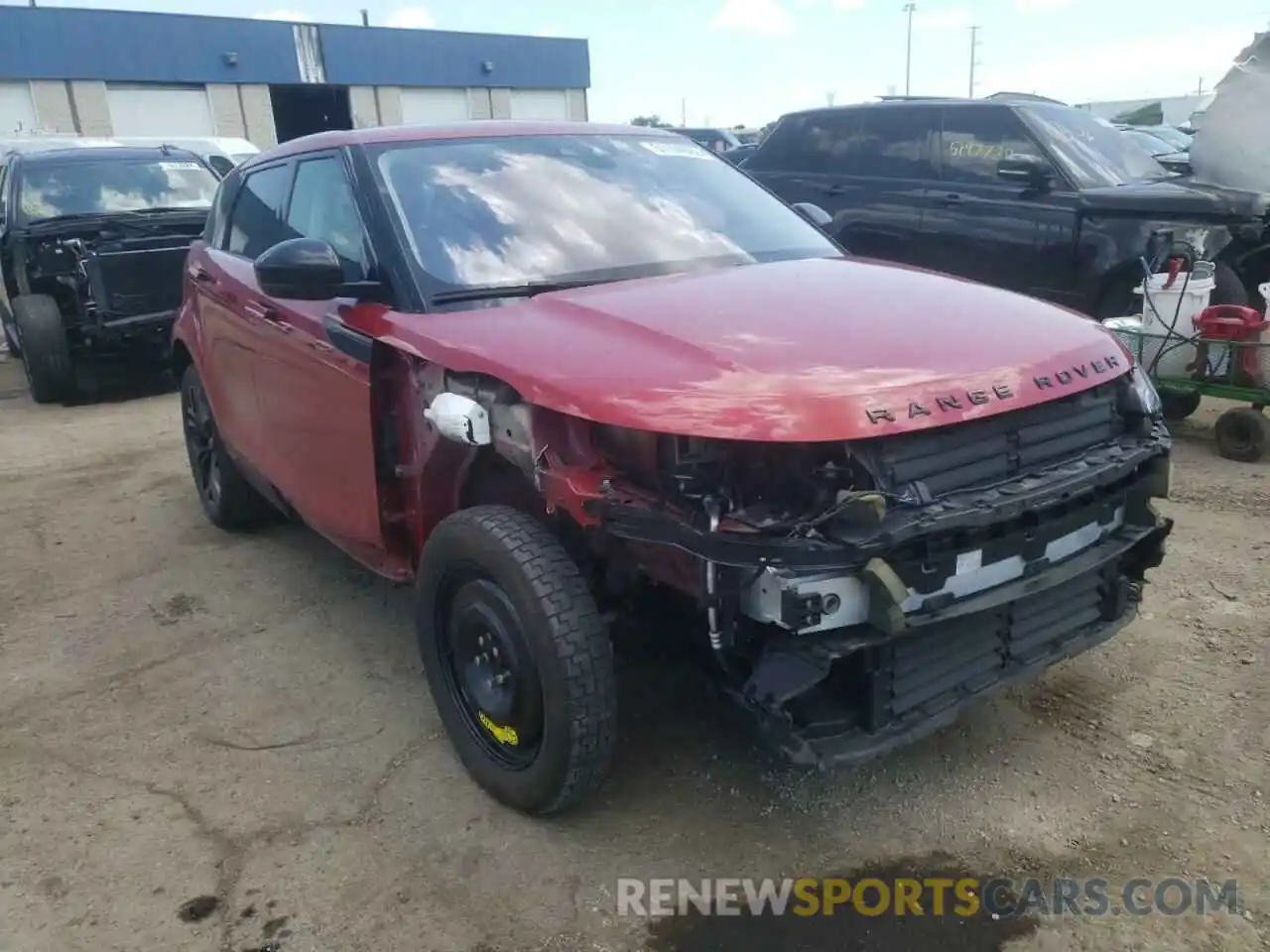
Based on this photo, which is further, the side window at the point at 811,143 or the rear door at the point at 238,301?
the side window at the point at 811,143

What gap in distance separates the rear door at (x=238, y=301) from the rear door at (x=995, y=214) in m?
4.86

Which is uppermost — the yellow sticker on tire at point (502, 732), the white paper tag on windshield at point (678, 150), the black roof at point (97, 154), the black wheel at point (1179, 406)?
the black roof at point (97, 154)

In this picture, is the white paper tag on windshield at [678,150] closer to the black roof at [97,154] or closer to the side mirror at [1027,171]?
the side mirror at [1027,171]

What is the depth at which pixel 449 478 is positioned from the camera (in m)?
3.17

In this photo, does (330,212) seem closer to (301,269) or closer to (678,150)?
(301,269)

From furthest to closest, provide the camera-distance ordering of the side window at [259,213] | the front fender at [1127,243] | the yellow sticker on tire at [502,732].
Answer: the front fender at [1127,243] → the side window at [259,213] → the yellow sticker on tire at [502,732]

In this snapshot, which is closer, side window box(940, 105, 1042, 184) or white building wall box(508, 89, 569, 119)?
side window box(940, 105, 1042, 184)

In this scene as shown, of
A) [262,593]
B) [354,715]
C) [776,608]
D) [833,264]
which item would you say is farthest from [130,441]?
[776,608]

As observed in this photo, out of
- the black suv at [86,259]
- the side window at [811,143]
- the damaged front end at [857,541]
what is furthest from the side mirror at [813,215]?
the black suv at [86,259]

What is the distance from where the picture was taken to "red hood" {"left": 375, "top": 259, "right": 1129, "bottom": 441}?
7.67 feet

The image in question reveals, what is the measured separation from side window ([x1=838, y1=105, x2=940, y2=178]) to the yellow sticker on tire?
6006 millimetres

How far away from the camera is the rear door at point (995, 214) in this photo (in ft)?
22.3

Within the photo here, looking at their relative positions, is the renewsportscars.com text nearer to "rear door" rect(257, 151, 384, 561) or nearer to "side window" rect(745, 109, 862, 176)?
"rear door" rect(257, 151, 384, 561)

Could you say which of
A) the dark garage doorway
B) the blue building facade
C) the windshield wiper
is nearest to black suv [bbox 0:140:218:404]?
the windshield wiper
